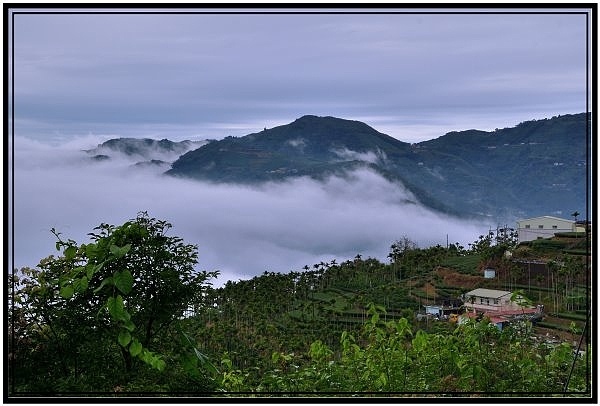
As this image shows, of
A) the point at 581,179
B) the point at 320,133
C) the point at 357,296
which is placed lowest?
the point at 357,296

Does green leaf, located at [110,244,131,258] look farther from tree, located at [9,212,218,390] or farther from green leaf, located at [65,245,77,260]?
green leaf, located at [65,245,77,260]

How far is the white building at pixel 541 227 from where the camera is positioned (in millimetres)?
3344

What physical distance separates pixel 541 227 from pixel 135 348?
6.68 ft

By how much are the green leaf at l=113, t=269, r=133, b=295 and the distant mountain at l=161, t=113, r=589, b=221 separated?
0.68m

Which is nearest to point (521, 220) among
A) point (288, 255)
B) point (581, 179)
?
point (581, 179)

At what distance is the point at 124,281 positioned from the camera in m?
Answer: 3.02

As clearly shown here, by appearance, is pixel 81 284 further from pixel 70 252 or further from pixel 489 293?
pixel 489 293

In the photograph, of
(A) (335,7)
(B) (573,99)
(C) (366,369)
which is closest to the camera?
(A) (335,7)

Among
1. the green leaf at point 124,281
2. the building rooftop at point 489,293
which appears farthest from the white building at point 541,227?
the green leaf at point 124,281

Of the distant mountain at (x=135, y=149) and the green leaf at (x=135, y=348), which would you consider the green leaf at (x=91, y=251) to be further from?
the distant mountain at (x=135, y=149)

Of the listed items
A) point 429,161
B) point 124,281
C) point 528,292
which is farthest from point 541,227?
point 124,281

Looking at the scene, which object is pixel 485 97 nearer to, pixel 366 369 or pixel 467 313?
pixel 467 313

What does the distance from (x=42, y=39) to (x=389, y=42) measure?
1675 mm

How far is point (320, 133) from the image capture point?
360 cm
